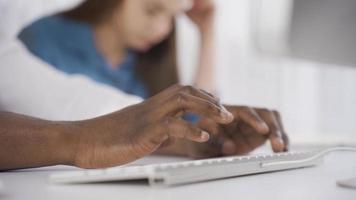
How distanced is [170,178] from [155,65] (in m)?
1.83

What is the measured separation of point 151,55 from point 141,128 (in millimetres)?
1684

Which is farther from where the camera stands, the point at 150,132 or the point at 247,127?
the point at 247,127

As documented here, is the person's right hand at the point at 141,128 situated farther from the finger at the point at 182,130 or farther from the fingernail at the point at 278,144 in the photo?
the fingernail at the point at 278,144

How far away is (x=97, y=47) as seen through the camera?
6.89 feet

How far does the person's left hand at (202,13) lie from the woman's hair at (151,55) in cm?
14

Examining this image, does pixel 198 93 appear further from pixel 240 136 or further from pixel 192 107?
pixel 240 136

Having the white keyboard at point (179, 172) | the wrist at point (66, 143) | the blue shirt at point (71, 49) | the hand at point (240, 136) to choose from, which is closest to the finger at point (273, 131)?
the hand at point (240, 136)

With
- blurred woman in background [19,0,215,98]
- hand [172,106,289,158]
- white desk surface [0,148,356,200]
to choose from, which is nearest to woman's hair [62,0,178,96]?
blurred woman in background [19,0,215,98]

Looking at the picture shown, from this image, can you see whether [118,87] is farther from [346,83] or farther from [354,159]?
[354,159]

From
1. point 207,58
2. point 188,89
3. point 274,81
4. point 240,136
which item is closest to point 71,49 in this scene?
point 207,58

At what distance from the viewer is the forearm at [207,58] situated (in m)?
2.32

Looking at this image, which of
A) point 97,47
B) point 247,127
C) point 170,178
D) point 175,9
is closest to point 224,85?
point 175,9

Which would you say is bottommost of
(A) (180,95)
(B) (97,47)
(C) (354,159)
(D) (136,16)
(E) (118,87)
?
(C) (354,159)

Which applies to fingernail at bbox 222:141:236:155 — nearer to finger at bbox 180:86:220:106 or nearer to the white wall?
finger at bbox 180:86:220:106
